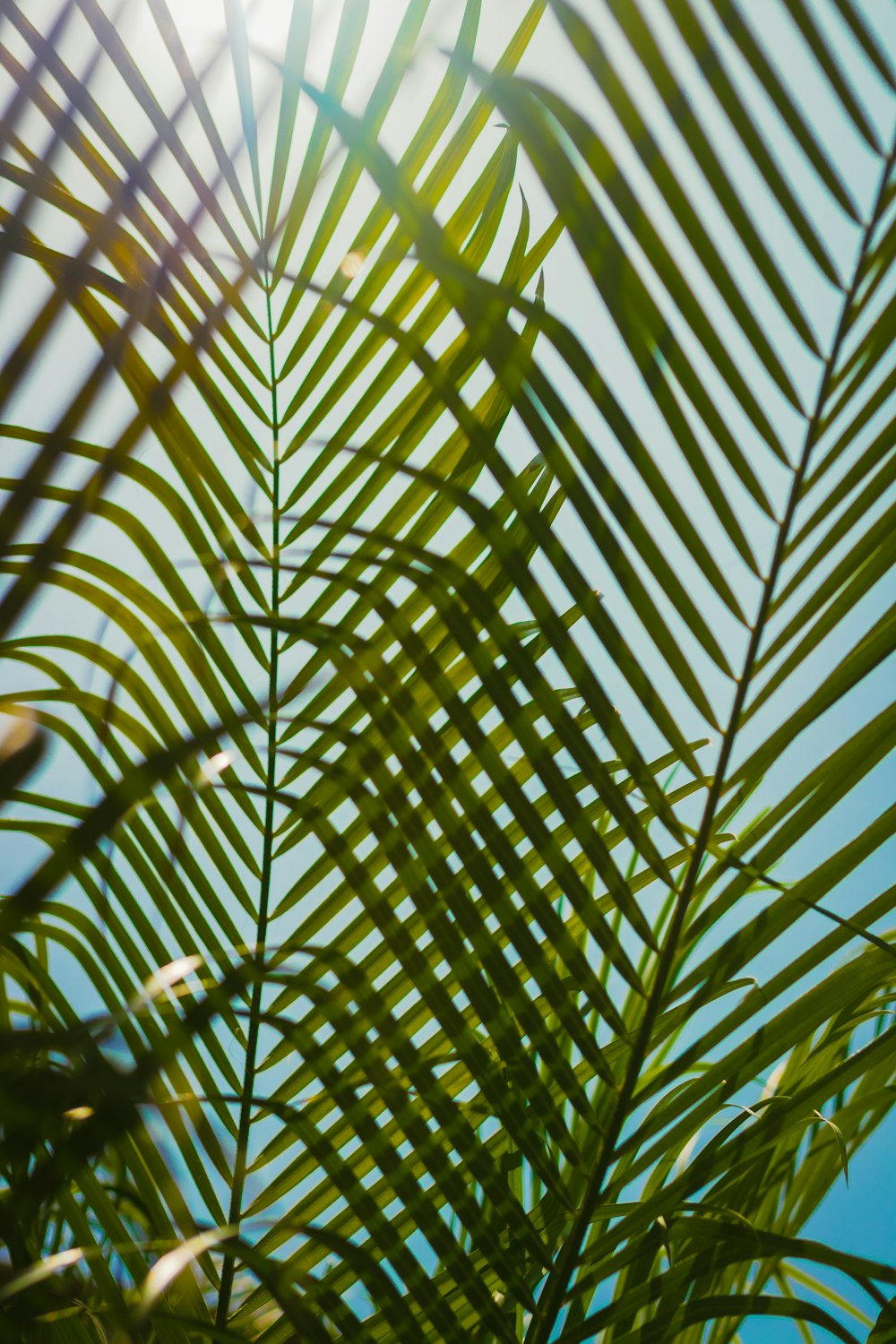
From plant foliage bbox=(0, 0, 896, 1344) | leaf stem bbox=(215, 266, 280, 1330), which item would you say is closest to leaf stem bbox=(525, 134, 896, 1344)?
plant foliage bbox=(0, 0, 896, 1344)

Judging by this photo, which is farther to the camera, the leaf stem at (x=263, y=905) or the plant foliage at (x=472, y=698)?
the leaf stem at (x=263, y=905)

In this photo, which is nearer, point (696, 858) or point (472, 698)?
point (696, 858)

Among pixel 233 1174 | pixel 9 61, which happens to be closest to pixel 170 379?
pixel 9 61

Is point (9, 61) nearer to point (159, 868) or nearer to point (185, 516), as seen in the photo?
point (185, 516)

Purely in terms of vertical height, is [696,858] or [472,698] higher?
[472,698]

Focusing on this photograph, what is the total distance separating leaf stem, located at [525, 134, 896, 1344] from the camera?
402 millimetres

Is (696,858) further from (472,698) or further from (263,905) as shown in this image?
(263,905)

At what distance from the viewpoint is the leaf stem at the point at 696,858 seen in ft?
1.32

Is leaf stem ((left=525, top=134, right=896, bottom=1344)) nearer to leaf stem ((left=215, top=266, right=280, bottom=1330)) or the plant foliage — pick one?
the plant foliage

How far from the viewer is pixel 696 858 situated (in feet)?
1.34

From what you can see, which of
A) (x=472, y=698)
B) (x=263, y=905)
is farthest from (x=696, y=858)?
(x=263, y=905)

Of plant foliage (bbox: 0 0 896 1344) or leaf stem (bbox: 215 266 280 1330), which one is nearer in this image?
plant foliage (bbox: 0 0 896 1344)

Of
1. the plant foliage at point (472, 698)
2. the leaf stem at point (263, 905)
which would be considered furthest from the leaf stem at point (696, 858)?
the leaf stem at point (263, 905)

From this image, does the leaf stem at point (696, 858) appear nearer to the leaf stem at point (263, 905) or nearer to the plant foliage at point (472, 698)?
the plant foliage at point (472, 698)
